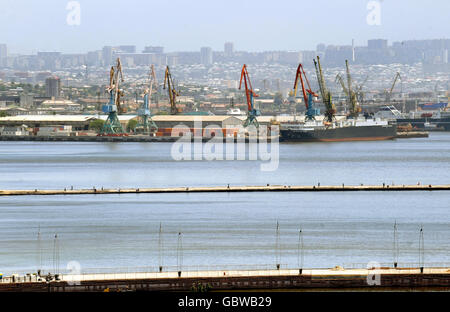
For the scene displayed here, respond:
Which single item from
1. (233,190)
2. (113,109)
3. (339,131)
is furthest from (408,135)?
(233,190)

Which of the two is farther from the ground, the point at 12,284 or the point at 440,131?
the point at 12,284

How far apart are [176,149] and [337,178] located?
38104mm

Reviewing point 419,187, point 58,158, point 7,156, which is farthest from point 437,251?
point 7,156

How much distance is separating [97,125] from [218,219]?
76157 mm

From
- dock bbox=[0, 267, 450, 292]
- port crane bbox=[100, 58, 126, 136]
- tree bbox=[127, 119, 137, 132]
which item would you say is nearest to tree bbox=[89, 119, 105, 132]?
port crane bbox=[100, 58, 126, 136]

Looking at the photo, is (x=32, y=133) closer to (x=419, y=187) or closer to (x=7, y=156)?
(x=7, y=156)

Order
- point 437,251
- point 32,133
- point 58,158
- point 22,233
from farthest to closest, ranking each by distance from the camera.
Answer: point 32,133, point 58,158, point 22,233, point 437,251

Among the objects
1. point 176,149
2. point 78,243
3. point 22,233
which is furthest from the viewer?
point 176,149

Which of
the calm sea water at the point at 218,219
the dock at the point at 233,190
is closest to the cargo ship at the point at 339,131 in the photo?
the calm sea water at the point at 218,219

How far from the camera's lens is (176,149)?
290ft

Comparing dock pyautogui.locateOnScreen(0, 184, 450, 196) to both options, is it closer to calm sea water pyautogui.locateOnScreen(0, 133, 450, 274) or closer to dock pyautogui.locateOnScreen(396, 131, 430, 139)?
calm sea water pyautogui.locateOnScreen(0, 133, 450, 274)

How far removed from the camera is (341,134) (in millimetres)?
99812

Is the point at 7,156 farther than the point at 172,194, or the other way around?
the point at 7,156

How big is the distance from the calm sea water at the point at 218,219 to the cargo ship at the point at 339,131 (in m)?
34.9
